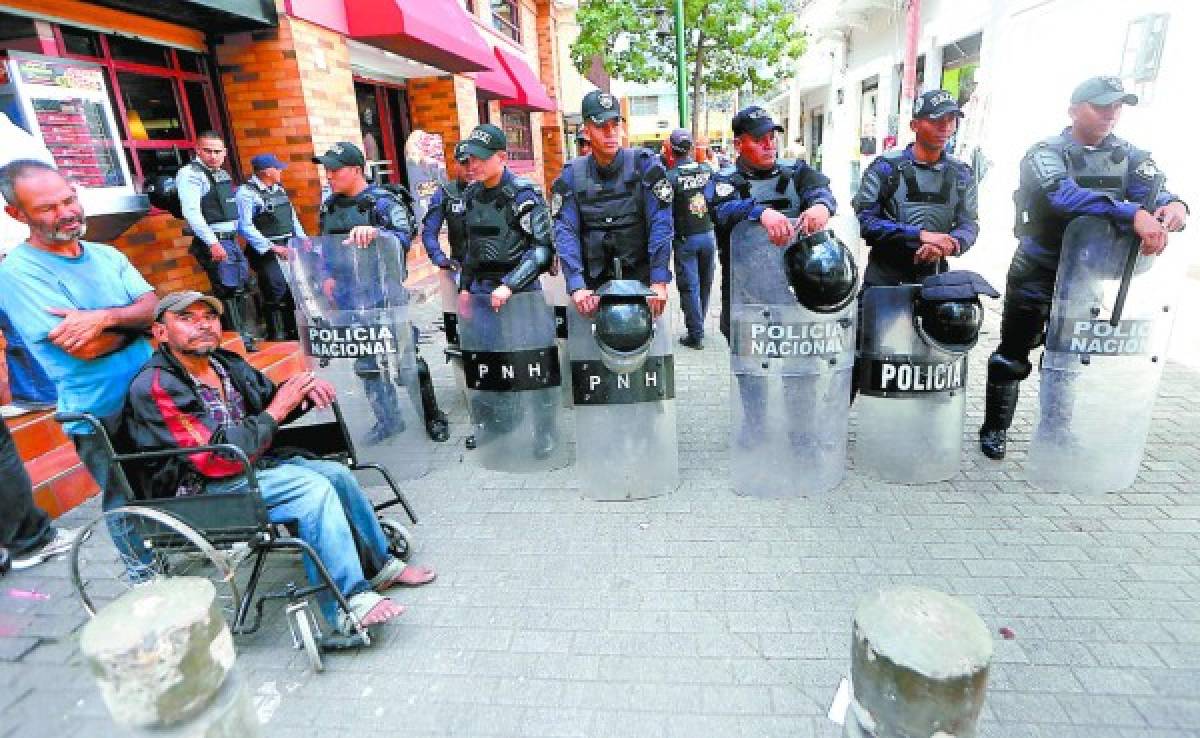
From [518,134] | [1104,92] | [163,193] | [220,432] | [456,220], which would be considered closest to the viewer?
[220,432]

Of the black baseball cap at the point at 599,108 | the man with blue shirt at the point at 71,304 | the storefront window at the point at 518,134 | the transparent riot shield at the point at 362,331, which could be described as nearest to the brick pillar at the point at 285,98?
the transparent riot shield at the point at 362,331

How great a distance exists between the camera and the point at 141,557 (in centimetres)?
285

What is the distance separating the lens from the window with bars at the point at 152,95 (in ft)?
17.6

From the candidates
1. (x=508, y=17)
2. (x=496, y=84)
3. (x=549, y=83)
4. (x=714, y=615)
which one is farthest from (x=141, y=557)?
(x=549, y=83)

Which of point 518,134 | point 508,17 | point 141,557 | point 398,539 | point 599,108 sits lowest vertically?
point 398,539

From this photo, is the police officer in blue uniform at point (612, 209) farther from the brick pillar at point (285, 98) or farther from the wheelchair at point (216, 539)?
the brick pillar at point (285, 98)

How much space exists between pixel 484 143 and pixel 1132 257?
3481mm

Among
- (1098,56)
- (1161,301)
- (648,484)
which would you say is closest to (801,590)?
(648,484)

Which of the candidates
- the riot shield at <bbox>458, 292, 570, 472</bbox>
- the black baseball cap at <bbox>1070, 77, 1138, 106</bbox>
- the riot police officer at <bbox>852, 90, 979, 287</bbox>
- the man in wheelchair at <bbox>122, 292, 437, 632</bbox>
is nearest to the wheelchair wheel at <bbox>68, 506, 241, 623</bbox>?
the man in wheelchair at <bbox>122, 292, 437, 632</bbox>

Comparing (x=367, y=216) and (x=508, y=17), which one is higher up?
(x=508, y=17)

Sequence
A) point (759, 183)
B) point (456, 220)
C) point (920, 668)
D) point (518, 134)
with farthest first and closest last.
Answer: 1. point (518, 134)
2. point (456, 220)
3. point (759, 183)
4. point (920, 668)

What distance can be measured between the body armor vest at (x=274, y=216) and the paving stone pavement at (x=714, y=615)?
9.43ft

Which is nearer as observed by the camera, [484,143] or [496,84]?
[484,143]

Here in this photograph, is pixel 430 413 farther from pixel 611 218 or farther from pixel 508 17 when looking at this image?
pixel 508 17
